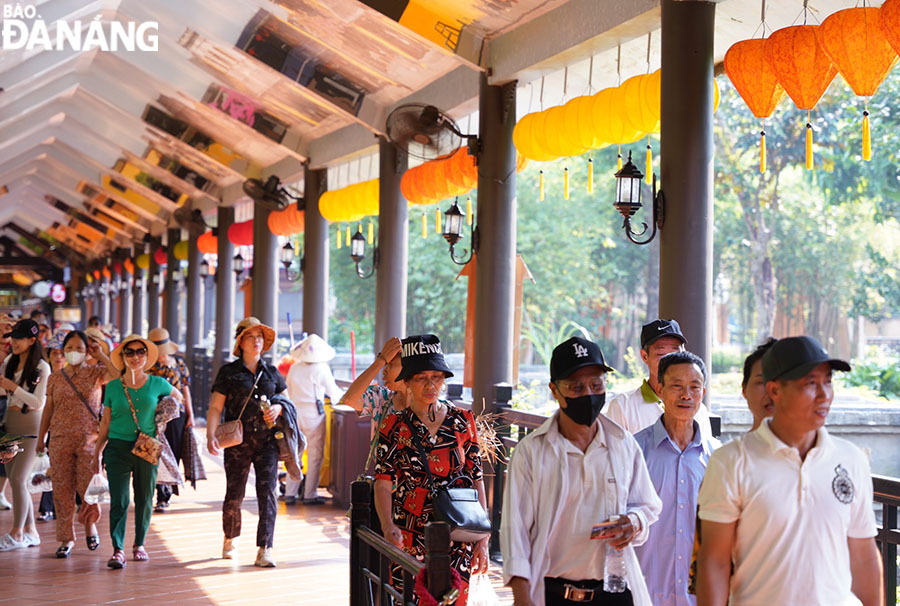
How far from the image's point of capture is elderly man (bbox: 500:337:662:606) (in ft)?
10.0

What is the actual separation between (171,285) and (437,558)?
2254cm

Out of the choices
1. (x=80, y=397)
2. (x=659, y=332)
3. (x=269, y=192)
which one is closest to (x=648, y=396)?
(x=659, y=332)

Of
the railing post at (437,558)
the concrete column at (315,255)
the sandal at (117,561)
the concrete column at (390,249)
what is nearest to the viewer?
the railing post at (437,558)

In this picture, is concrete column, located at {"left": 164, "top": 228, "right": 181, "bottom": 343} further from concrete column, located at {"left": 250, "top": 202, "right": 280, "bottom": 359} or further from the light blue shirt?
the light blue shirt

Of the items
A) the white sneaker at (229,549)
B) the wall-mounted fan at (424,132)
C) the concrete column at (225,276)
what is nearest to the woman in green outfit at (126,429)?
the white sneaker at (229,549)

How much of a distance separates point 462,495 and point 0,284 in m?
57.8

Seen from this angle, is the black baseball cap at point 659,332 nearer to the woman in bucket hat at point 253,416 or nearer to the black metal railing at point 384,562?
the black metal railing at point 384,562

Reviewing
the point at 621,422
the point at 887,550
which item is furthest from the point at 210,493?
the point at 887,550

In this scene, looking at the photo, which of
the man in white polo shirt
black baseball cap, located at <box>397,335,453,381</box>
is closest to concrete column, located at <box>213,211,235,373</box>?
black baseball cap, located at <box>397,335,453,381</box>

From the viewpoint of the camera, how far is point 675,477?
11.7 ft

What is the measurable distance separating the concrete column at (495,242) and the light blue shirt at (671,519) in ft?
17.3

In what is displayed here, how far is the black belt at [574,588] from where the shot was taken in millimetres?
3070

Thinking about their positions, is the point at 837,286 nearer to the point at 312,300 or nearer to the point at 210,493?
the point at 312,300

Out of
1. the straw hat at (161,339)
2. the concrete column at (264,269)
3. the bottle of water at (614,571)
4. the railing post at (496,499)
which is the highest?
the concrete column at (264,269)
